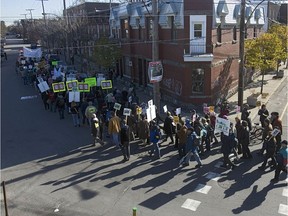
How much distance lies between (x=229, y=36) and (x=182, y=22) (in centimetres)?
469

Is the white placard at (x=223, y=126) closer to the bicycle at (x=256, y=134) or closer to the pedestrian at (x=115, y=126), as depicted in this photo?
the bicycle at (x=256, y=134)

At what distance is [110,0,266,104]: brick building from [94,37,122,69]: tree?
4.30 metres

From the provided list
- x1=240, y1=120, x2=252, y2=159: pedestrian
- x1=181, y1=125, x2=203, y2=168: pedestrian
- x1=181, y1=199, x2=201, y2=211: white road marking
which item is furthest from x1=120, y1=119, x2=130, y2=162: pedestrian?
x1=240, y1=120, x2=252, y2=159: pedestrian

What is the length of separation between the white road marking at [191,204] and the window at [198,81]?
11770 millimetres

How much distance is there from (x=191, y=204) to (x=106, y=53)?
21.6 meters

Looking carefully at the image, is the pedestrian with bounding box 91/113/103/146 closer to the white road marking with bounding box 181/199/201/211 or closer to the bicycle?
the white road marking with bounding box 181/199/201/211

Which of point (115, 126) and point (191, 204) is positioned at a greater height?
point (115, 126)

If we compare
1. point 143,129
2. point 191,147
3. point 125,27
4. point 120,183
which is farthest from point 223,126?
point 125,27

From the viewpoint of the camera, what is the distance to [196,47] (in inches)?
786

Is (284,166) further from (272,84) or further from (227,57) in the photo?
(272,84)

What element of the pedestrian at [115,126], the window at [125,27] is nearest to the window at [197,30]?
the pedestrian at [115,126]

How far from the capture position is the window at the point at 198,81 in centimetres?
2045

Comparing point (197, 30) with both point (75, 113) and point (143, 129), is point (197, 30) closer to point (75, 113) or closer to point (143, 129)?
point (143, 129)

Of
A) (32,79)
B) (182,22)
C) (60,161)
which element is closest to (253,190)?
(60,161)
